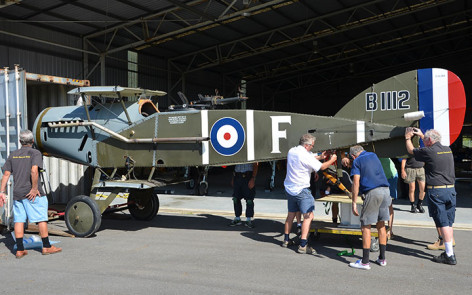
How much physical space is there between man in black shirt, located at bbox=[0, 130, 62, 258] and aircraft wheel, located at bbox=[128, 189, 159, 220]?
2.67 meters

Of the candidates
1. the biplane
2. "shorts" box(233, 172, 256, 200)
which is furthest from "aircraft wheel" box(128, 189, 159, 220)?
"shorts" box(233, 172, 256, 200)

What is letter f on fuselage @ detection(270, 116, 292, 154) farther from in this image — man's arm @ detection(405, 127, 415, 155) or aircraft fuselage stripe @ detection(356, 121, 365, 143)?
man's arm @ detection(405, 127, 415, 155)

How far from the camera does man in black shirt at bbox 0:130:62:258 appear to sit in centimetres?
636

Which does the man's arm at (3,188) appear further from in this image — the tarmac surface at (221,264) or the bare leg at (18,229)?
the tarmac surface at (221,264)

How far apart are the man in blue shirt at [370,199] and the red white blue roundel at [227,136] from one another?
224 cm

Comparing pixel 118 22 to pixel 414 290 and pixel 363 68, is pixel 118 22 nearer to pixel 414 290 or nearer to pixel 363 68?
pixel 414 290

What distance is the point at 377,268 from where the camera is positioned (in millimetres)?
5664

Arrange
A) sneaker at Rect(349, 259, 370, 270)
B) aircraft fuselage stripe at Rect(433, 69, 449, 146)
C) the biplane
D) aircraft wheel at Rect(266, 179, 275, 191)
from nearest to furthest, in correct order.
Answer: sneaker at Rect(349, 259, 370, 270), aircraft fuselage stripe at Rect(433, 69, 449, 146), the biplane, aircraft wheel at Rect(266, 179, 275, 191)

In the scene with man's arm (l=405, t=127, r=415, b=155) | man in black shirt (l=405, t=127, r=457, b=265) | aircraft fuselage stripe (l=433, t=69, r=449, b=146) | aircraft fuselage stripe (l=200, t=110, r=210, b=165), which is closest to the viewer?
man in black shirt (l=405, t=127, r=457, b=265)

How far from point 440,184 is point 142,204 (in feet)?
19.6

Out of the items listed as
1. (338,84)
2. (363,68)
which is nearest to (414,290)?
(363,68)

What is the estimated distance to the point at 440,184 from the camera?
600 centimetres

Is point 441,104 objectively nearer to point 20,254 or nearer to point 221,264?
point 221,264

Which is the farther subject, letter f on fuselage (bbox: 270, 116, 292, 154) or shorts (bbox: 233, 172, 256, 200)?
shorts (bbox: 233, 172, 256, 200)
